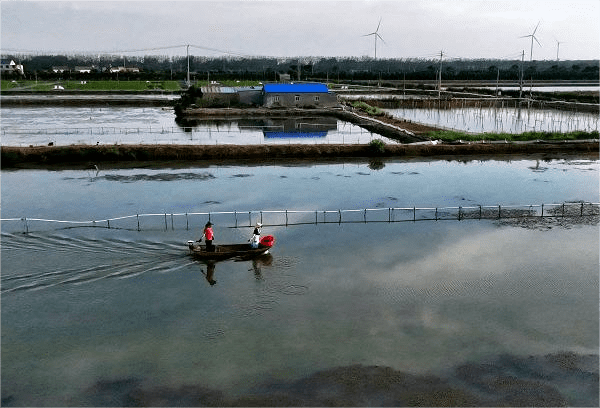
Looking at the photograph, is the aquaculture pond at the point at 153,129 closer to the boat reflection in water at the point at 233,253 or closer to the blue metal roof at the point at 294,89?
the blue metal roof at the point at 294,89

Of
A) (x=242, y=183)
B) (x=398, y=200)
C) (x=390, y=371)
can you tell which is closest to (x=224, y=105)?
(x=242, y=183)

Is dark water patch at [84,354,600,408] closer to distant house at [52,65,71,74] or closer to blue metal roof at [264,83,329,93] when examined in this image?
blue metal roof at [264,83,329,93]

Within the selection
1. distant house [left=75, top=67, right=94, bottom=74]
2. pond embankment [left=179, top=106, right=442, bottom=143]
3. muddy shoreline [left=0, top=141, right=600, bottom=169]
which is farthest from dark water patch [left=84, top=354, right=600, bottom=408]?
distant house [left=75, top=67, right=94, bottom=74]

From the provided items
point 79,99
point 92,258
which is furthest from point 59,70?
point 92,258

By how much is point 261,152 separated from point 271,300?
56.5 ft

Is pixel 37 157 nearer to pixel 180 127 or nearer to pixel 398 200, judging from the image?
pixel 180 127

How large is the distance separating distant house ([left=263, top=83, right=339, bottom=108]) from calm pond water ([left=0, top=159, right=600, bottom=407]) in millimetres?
30623

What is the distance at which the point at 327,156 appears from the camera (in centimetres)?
2802

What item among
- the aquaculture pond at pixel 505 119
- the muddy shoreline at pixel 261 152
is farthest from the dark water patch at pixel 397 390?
the aquaculture pond at pixel 505 119

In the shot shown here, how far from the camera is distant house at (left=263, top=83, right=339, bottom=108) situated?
48375 mm

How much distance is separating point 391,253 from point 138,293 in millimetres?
6107

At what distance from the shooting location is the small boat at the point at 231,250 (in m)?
13.4

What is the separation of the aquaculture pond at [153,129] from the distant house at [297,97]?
150 inches

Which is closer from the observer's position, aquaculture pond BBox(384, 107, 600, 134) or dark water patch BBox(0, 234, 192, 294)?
dark water patch BBox(0, 234, 192, 294)
